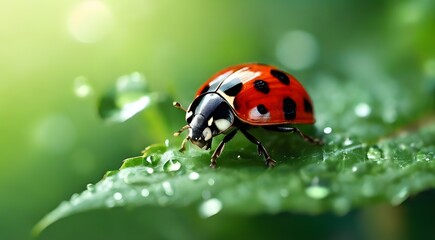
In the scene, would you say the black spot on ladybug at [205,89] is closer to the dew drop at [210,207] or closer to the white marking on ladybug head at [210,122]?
the white marking on ladybug head at [210,122]

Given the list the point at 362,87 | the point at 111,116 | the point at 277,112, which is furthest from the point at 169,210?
the point at 362,87

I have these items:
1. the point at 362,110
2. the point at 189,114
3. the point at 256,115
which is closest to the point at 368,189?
the point at 256,115

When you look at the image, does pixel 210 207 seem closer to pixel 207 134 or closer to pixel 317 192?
pixel 317 192

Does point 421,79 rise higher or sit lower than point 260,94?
lower

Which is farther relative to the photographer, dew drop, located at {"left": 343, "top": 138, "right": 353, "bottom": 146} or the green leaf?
dew drop, located at {"left": 343, "top": 138, "right": 353, "bottom": 146}

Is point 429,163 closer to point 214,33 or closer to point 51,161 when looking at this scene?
point 51,161

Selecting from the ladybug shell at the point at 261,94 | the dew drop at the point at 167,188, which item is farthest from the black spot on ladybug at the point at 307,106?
the dew drop at the point at 167,188

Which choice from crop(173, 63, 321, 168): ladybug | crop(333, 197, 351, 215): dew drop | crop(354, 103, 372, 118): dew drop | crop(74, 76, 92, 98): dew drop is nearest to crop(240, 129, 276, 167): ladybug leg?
crop(173, 63, 321, 168): ladybug

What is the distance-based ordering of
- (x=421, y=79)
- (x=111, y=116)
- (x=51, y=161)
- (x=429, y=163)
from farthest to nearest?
(x=421, y=79) < (x=51, y=161) < (x=111, y=116) < (x=429, y=163)

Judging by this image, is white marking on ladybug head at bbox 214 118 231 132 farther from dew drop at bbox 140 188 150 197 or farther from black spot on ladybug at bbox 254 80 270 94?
dew drop at bbox 140 188 150 197
